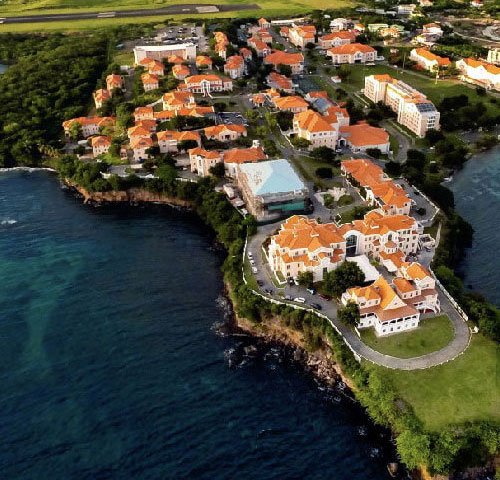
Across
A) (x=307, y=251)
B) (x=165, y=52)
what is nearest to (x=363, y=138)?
(x=307, y=251)

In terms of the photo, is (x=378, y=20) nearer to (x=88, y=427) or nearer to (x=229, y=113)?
(x=229, y=113)

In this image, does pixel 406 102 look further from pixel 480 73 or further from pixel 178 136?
pixel 178 136

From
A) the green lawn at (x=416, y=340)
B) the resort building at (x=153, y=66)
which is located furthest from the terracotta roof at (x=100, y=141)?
the green lawn at (x=416, y=340)

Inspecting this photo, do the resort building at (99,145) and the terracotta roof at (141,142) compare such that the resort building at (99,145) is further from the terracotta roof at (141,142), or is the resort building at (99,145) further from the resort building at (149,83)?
the resort building at (149,83)

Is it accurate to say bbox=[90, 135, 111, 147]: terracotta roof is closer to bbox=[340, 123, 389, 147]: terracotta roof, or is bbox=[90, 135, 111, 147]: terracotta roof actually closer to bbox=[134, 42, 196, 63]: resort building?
bbox=[340, 123, 389, 147]: terracotta roof

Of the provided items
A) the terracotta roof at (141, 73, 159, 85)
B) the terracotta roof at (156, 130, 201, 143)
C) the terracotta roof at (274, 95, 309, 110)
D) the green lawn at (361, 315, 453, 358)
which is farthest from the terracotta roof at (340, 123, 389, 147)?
the green lawn at (361, 315, 453, 358)

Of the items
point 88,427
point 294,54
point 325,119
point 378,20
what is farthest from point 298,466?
point 378,20
